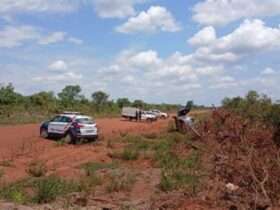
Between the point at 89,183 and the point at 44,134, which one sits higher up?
the point at 44,134

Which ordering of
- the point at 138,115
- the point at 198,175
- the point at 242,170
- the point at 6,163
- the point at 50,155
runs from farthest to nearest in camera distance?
the point at 138,115 < the point at 50,155 < the point at 6,163 < the point at 198,175 < the point at 242,170

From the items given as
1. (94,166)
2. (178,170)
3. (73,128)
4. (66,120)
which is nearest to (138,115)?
(66,120)

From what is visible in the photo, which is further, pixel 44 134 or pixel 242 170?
pixel 44 134

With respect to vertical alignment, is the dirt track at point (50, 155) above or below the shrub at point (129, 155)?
below

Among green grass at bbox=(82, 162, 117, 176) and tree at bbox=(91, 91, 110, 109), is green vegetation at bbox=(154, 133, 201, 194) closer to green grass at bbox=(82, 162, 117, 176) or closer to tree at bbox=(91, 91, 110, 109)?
green grass at bbox=(82, 162, 117, 176)

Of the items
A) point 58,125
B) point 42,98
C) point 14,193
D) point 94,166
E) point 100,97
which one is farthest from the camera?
point 100,97

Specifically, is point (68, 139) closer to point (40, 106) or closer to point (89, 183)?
point (89, 183)

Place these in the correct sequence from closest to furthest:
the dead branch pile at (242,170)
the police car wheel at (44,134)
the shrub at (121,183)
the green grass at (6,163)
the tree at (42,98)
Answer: the dead branch pile at (242,170) < the shrub at (121,183) < the green grass at (6,163) < the police car wheel at (44,134) < the tree at (42,98)

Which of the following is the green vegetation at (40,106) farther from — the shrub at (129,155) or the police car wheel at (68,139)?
the shrub at (129,155)

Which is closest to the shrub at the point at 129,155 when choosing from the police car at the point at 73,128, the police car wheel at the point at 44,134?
the police car at the point at 73,128

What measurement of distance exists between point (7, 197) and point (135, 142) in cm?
1708

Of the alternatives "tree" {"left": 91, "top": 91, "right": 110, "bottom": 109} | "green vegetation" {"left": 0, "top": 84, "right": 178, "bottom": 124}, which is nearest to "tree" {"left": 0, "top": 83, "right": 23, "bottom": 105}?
"green vegetation" {"left": 0, "top": 84, "right": 178, "bottom": 124}

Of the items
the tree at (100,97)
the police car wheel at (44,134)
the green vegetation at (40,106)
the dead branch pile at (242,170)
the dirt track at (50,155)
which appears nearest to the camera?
the dead branch pile at (242,170)

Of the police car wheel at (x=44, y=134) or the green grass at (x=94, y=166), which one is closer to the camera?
the green grass at (x=94, y=166)
